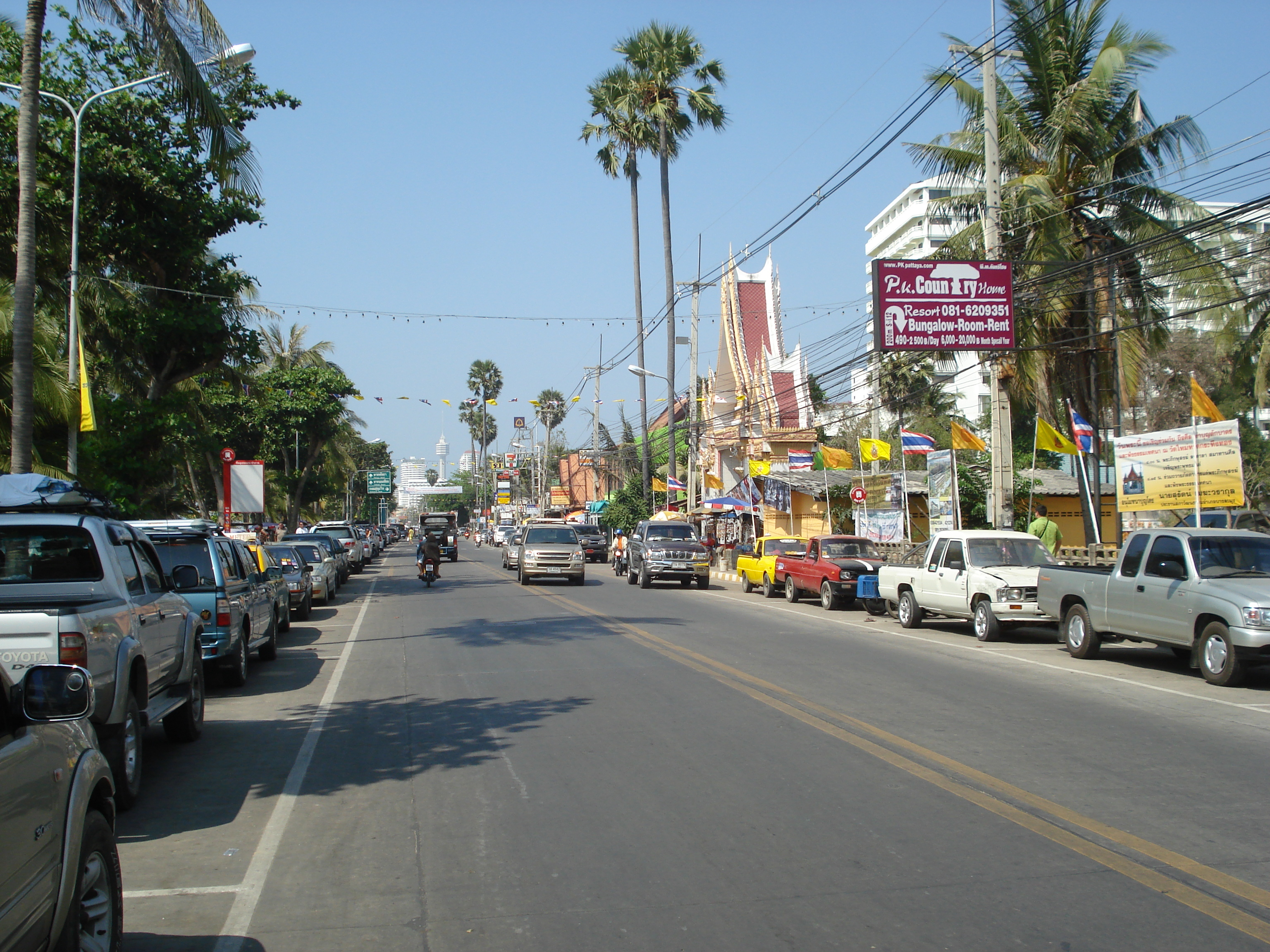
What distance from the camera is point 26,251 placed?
13789 mm

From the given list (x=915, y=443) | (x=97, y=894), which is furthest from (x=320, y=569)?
(x=97, y=894)

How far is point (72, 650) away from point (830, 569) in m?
18.7

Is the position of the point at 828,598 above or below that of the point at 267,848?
above

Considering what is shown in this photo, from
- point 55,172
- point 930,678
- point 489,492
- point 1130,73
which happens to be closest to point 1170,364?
point 1130,73

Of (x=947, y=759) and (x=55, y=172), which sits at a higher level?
(x=55, y=172)

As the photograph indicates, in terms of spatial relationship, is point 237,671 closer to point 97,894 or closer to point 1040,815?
point 97,894

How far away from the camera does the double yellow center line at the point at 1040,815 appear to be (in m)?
5.09

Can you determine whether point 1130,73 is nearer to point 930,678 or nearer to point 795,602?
Answer: point 795,602

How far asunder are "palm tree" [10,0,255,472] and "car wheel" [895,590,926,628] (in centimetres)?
1394

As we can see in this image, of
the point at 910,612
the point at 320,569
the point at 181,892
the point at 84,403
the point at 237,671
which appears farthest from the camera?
the point at 320,569

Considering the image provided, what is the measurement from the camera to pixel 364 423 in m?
71.1

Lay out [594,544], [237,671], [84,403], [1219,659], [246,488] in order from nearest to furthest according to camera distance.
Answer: [1219,659] → [237,671] → [84,403] → [246,488] → [594,544]

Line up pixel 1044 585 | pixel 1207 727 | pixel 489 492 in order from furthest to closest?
pixel 489 492 → pixel 1044 585 → pixel 1207 727

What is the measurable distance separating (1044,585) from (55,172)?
21.7 metres
